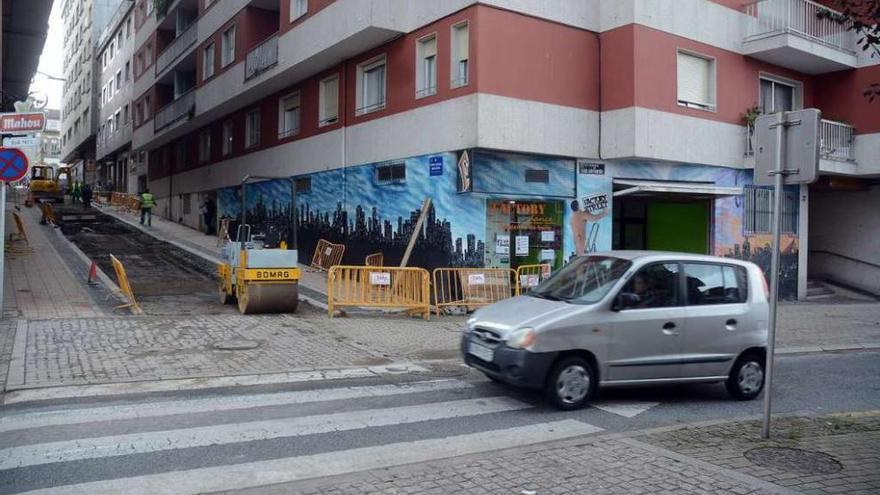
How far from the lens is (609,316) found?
7.23m

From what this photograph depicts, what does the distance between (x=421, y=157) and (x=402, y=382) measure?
817 centimetres

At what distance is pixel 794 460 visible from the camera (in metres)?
5.43

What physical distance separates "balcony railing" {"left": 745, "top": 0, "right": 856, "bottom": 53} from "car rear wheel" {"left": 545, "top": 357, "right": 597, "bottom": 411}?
14.1 metres

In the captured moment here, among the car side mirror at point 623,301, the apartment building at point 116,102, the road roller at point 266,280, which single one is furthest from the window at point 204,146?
the car side mirror at point 623,301

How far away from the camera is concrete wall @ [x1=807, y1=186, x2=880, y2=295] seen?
2108cm

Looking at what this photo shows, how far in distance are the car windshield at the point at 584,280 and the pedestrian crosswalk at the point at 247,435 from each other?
4.09 ft

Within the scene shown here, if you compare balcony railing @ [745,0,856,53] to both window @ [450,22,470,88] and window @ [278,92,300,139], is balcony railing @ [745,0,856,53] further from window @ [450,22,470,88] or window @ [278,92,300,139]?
window @ [278,92,300,139]

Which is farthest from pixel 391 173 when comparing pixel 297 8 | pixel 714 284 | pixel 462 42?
pixel 714 284

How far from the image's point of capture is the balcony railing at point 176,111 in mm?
29016

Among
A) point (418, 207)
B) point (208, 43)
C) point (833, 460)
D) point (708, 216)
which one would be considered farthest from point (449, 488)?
point (208, 43)

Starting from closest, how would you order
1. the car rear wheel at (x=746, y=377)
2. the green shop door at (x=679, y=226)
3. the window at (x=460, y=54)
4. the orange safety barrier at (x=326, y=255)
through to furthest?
1. the car rear wheel at (x=746, y=377)
2. the window at (x=460, y=54)
3. the green shop door at (x=679, y=226)
4. the orange safety barrier at (x=326, y=255)

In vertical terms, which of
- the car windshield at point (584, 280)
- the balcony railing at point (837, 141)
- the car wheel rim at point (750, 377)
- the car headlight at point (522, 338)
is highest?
Answer: the balcony railing at point (837, 141)

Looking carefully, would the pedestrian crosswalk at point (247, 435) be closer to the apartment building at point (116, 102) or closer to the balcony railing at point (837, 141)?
the balcony railing at point (837, 141)

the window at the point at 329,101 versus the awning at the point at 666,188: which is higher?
the window at the point at 329,101
